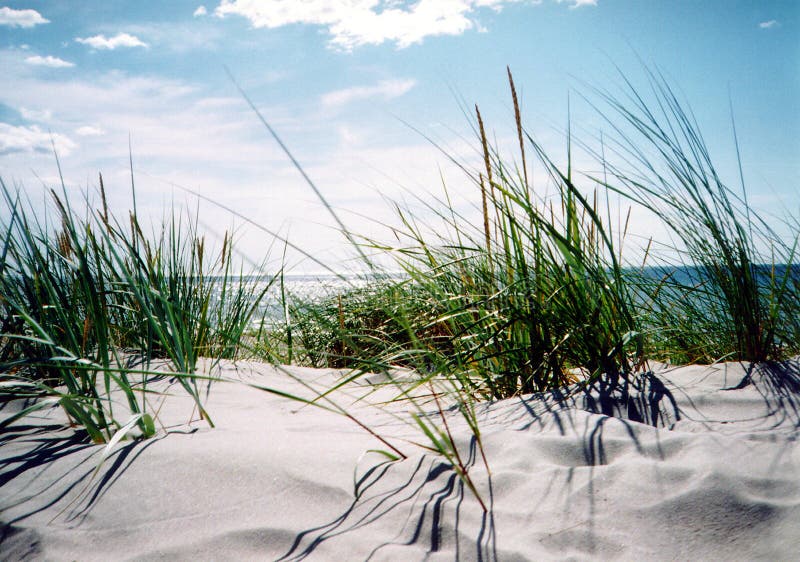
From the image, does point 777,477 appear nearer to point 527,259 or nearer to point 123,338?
point 527,259

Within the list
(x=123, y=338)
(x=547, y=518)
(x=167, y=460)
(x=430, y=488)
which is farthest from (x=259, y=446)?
(x=123, y=338)

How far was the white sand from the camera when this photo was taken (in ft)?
2.86

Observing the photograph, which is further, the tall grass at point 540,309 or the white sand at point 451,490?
the tall grass at point 540,309

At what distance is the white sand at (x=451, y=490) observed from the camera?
0.87 metres

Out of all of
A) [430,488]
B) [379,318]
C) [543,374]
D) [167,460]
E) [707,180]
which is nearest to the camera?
[430,488]

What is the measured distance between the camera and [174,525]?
1007 mm

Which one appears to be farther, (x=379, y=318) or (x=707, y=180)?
(x=379, y=318)

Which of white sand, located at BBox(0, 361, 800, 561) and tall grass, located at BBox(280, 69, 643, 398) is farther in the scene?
tall grass, located at BBox(280, 69, 643, 398)

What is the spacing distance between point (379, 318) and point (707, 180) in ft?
8.02

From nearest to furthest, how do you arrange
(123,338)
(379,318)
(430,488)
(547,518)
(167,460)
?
(547,518) < (430,488) < (167,460) < (123,338) < (379,318)

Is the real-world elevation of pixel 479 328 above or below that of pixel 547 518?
above

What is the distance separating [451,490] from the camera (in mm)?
1030

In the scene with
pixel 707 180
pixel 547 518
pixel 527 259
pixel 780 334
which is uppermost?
pixel 707 180

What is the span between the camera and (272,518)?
1.00 metres
